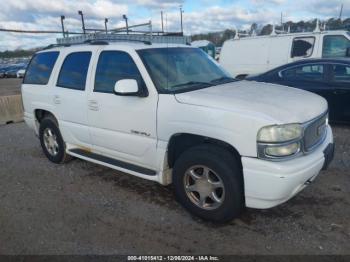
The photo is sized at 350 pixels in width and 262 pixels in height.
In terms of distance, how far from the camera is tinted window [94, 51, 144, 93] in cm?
389

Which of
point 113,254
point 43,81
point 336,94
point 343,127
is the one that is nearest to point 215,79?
A: point 113,254

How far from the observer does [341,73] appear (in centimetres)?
668

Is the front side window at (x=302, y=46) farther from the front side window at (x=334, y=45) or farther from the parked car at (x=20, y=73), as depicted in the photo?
the parked car at (x=20, y=73)

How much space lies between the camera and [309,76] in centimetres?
709

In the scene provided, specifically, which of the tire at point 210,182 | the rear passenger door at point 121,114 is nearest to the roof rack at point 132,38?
the rear passenger door at point 121,114

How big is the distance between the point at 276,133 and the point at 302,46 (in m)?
8.09

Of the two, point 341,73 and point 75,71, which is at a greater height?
point 75,71

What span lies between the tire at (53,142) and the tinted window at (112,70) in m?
1.36

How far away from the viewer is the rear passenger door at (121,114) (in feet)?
12.2

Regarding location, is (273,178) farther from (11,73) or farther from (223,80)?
(11,73)

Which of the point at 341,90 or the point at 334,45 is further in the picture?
the point at 334,45

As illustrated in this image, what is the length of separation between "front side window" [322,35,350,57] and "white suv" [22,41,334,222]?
668cm

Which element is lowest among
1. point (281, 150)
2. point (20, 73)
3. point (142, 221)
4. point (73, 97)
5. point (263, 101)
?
point (20, 73)

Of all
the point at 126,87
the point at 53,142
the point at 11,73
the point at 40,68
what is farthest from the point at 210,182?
the point at 11,73
